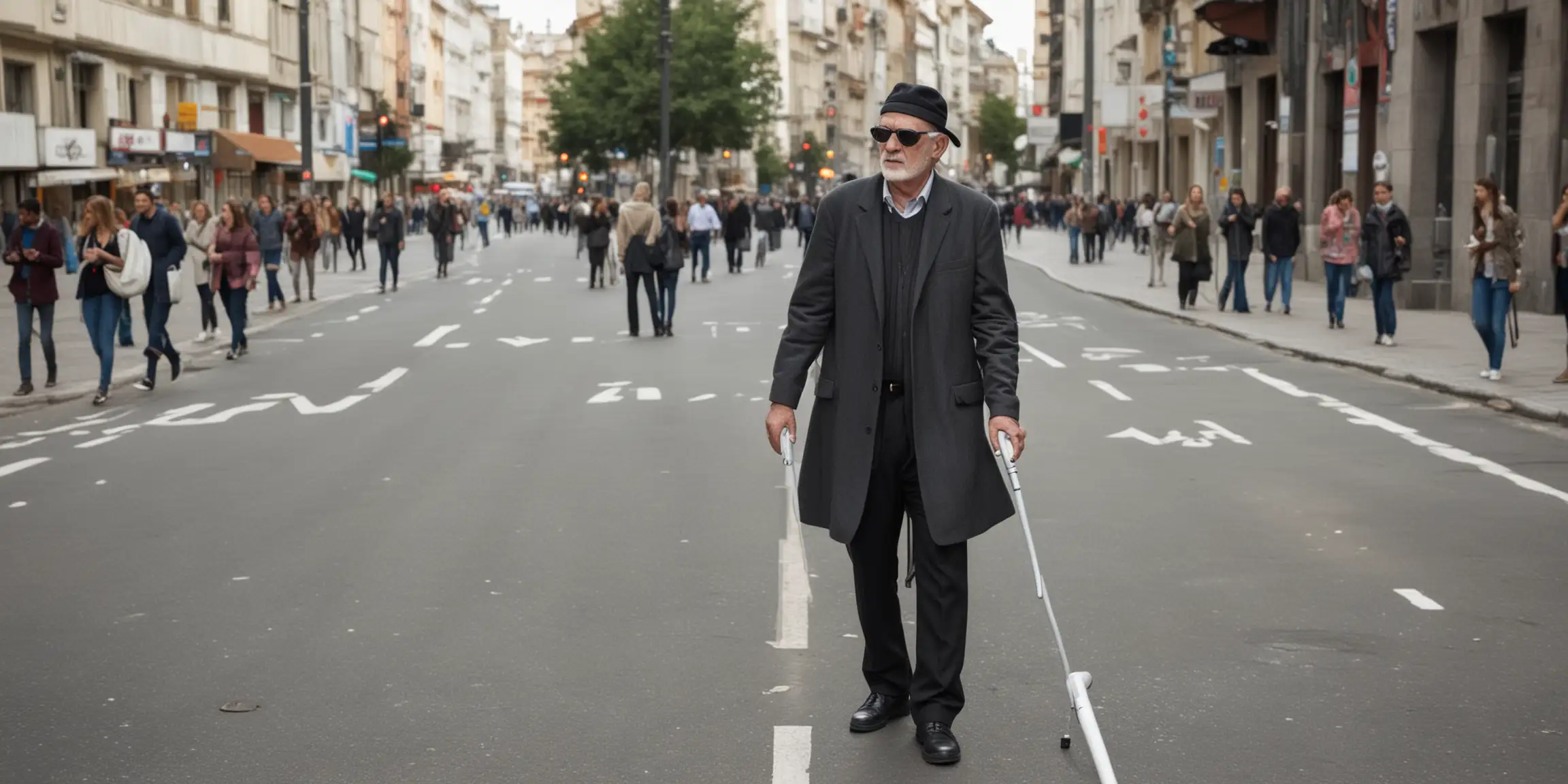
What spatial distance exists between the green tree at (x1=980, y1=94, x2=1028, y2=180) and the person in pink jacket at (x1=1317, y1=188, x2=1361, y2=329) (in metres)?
158

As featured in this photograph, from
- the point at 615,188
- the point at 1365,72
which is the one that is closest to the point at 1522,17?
the point at 1365,72

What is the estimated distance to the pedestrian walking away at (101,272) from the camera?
54.9ft

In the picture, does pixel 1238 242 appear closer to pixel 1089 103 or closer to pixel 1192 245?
pixel 1192 245

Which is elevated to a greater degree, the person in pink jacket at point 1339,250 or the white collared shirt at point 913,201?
the white collared shirt at point 913,201

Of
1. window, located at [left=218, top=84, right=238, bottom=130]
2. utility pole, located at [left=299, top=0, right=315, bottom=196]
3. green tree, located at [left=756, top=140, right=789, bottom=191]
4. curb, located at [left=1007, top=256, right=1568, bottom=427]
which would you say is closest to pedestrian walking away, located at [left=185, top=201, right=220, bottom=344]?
curb, located at [left=1007, top=256, right=1568, bottom=427]

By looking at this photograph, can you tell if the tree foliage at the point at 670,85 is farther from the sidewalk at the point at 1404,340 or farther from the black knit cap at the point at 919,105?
the black knit cap at the point at 919,105

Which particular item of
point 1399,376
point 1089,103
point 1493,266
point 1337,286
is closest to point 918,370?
point 1493,266

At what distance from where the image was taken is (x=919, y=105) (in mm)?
5680

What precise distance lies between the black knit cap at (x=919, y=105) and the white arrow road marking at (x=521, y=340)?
1728 centimetres

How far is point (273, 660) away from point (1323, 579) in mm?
4274

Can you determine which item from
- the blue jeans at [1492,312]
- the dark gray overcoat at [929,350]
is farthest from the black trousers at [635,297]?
the dark gray overcoat at [929,350]

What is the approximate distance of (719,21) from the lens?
7975 centimetres

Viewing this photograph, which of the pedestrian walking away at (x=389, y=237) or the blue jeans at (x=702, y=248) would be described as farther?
the blue jeans at (x=702, y=248)

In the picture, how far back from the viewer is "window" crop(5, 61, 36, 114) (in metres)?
44.9
